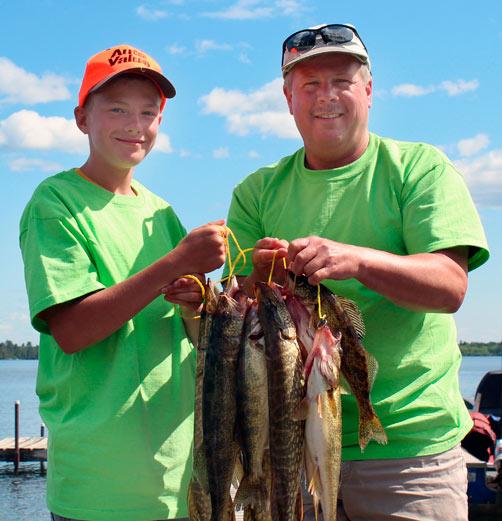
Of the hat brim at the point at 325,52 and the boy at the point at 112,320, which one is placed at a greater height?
the hat brim at the point at 325,52

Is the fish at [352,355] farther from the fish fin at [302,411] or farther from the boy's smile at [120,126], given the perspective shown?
the boy's smile at [120,126]

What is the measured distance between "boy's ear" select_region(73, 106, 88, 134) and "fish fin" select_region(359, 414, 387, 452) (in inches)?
96.0

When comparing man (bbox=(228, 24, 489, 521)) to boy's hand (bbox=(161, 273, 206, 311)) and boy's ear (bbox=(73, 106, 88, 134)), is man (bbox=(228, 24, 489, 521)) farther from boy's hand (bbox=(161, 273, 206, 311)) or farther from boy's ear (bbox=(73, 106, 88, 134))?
boy's ear (bbox=(73, 106, 88, 134))

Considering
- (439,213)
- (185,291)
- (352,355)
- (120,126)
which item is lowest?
(352,355)

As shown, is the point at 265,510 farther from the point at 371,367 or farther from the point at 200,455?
the point at 371,367

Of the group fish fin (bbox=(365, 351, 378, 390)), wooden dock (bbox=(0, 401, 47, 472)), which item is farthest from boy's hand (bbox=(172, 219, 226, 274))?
wooden dock (bbox=(0, 401, 47, 472))

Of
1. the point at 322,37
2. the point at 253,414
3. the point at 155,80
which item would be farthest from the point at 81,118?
the point at 253,414

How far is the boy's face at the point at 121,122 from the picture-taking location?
456 centimetres

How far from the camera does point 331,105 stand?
4254mm

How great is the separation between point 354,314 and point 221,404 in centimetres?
80

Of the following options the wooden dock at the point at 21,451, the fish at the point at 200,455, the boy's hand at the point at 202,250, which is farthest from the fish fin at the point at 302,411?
the wooden dock at the point at 21,451

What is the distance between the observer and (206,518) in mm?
3809

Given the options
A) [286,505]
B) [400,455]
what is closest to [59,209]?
[286,505]

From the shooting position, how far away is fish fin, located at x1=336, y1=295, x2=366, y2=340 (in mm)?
3883
